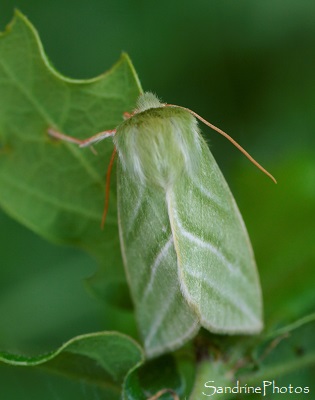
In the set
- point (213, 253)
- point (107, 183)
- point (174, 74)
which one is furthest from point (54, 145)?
point (174, 74)

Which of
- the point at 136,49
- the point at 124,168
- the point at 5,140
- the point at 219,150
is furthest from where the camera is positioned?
the point at 136,49

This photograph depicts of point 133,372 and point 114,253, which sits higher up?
point 114,253

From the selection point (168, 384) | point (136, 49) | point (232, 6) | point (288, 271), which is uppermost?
point (232, 6)

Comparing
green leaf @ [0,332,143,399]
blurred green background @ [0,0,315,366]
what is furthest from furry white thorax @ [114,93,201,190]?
blurred green background @ [0,0,315,366]

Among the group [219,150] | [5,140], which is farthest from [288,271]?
[219,150]

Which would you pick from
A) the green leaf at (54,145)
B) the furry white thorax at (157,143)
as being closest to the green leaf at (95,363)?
the green leaf at (54,145)

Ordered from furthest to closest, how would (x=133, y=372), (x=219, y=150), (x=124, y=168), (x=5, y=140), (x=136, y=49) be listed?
1. (x=136, y=49)
2. (x=219, y=150)
3. (x=5, y=140)
4. (x=124, y=168)
5. (x=133, y=372)

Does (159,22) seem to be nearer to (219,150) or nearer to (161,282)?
(219,150)
